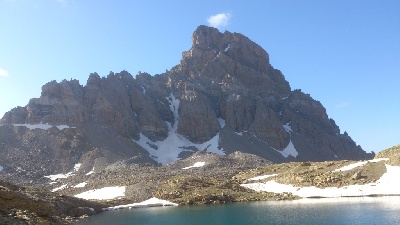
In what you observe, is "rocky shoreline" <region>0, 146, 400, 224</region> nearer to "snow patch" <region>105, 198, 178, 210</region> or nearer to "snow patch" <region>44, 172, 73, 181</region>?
"snow patch" <region>105, 198, 178, 210</region>

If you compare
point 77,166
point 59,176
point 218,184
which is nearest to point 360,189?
point 218,184

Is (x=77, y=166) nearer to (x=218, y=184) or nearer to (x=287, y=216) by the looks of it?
(x=218, y=184)

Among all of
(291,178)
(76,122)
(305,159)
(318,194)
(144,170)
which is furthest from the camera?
(305,159)

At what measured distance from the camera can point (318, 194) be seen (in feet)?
285

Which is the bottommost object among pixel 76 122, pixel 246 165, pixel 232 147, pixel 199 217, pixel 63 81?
pixel 199 217

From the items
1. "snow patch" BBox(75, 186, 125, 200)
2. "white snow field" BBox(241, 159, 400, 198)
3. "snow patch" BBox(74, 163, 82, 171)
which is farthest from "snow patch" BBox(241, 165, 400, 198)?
"snow patch" BBox(74, 163, 82, 171)

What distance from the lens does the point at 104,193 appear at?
101 meters

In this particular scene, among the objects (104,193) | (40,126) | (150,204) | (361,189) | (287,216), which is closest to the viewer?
(287,216)

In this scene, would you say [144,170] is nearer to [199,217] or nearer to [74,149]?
[74,149]

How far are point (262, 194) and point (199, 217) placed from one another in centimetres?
3395

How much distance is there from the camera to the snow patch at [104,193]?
97.7m

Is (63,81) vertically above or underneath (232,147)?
above

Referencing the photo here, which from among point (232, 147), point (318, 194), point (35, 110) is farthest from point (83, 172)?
point (318, 194)

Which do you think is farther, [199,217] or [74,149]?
[74,149]
